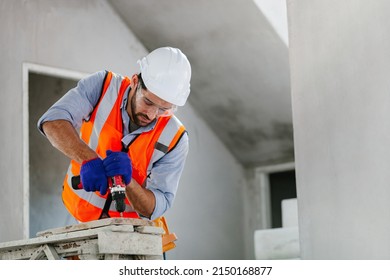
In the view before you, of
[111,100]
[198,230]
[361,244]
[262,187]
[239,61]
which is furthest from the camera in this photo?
[262,187]

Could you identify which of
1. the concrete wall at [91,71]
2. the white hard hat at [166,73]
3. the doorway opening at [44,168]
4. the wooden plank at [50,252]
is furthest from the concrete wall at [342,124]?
the doorway opening at [44,168]

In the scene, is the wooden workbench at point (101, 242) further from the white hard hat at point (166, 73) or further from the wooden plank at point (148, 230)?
the white hard hat at point (166, 73)

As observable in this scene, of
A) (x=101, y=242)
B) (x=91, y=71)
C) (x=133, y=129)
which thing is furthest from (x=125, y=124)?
(x=91, y=71)

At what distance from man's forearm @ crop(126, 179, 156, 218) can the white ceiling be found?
8.69 feet

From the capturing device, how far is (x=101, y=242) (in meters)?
2.17

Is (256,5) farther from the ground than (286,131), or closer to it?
farther from the ground

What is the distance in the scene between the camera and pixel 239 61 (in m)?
5.79

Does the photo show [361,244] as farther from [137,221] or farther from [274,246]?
[274,246]

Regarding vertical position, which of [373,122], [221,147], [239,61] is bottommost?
[373,122]

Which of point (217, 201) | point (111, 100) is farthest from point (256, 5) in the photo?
point (111, 100)

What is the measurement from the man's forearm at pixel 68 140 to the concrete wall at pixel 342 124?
836mm

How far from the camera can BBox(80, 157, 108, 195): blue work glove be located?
2672mm

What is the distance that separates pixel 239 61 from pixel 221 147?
1110 millimetres

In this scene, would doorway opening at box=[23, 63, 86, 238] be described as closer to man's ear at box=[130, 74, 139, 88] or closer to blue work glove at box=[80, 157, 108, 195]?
man's ear at box=[130, 74, 139, 88]
